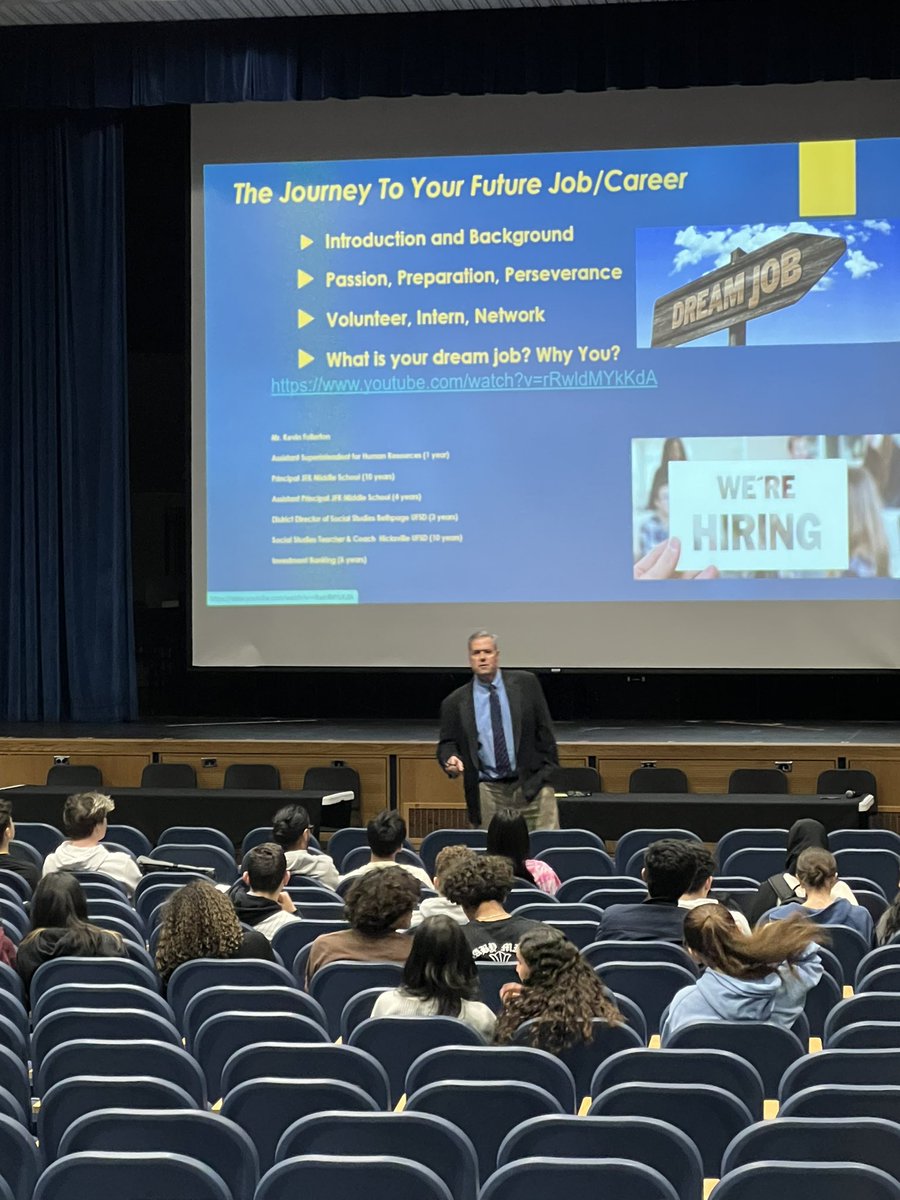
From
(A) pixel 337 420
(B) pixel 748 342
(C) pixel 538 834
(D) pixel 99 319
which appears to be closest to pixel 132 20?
(D) pixel 99 319

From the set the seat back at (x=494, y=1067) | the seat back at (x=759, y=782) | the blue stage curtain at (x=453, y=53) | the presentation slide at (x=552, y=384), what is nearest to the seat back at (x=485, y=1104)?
the seat back at (x=494, y=1067)

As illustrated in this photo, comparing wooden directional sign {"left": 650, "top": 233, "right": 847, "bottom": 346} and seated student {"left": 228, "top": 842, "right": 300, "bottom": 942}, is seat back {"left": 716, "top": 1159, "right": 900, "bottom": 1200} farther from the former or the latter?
wooden directional sign {"left": 650, "top": 233, "right": 847, "bottom": 346}

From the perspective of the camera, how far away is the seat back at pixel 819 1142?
301 centimetres

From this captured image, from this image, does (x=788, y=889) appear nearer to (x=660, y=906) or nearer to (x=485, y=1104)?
(x=660, y=906)

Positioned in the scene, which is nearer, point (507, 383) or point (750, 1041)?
point (750, 1041)

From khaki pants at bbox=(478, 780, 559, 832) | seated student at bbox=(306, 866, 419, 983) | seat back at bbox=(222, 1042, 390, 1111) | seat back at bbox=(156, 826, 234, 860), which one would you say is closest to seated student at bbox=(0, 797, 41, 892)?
seat back at bbox=(156, 826, 234, 860)

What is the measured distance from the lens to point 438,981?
4148mm

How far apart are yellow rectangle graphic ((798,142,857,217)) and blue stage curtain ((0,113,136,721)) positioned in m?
4.94

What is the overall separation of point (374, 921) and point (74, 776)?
5.98m

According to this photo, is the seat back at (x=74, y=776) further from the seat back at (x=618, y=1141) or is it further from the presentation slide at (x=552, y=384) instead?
the seat back at (x=618, y=1141)

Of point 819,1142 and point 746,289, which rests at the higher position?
point 746,289

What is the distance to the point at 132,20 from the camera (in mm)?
11500

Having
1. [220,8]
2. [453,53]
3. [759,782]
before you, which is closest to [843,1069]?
[759,782]

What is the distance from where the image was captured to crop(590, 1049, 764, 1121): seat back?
363 centimetres
